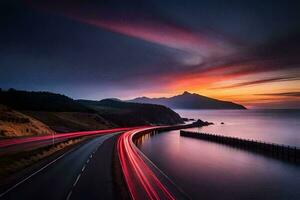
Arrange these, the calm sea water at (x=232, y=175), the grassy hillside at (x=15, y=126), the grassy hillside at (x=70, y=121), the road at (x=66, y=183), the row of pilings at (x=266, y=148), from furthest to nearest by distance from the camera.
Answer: the grassy hillside at (x=70, y=121) < the row of pilings at (x=266, y=148) < the grassy hillside at (x=15, y=126) < the calm sea water at (x=232, y=175) < the road at (x=66, y=183)

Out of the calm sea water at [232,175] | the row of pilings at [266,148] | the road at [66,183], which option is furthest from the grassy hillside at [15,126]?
the row of pilings at [266,148]

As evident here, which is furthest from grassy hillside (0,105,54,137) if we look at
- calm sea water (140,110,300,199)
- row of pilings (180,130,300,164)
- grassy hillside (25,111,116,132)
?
row of pilings (180,130,300,164)

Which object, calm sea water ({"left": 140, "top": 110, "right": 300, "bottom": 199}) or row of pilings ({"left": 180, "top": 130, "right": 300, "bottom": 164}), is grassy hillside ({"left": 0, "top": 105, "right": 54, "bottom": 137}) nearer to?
calm sea water ({"left": 140, "top": 110, "right": 300, "bottom": 199})

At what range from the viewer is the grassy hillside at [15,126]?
7028 cm

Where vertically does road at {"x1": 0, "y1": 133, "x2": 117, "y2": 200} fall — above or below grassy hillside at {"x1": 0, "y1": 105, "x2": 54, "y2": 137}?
below

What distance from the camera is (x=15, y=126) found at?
77000 millimetres

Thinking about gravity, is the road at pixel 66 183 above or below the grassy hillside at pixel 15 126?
below

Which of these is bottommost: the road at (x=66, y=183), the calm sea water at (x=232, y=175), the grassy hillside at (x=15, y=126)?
the calm sea water at (x=232, y=175)

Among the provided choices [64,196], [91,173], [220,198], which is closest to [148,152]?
[220,198]

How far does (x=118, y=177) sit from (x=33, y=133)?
2224 inches

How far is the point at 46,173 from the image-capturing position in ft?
104

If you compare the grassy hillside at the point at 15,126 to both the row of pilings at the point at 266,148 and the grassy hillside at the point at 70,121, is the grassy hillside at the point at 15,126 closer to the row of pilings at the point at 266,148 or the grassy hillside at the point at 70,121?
the grassy hillside at the point at 70,121

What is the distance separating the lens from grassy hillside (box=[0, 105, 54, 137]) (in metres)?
70.3

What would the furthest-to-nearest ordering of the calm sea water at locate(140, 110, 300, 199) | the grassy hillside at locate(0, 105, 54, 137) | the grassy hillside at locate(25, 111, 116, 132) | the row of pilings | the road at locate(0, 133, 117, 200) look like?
the grassy hillside at locate(25, 111, 116, 132) < the row of pilings < the grassy hillside at locate(0, 105, 54, 137) < the calm sea water at locate(140, 110, 300, 199) < the road at locate(0, 133, 117, 200)
